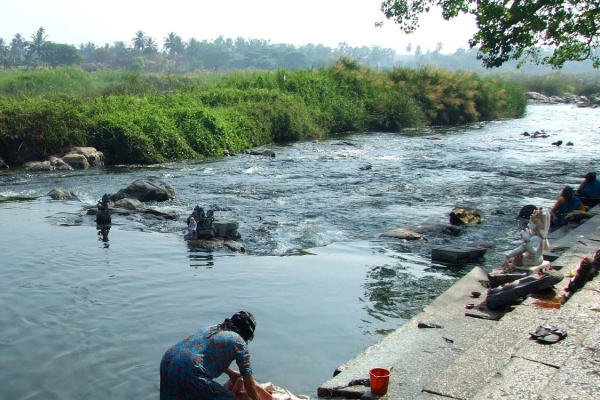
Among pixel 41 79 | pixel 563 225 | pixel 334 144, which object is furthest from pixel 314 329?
pixel 41 79

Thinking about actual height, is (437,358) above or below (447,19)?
below

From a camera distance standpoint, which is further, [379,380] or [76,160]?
[76,160]

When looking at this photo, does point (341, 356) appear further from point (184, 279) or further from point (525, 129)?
point (525, 129)

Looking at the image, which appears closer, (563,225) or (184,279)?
(184,279)

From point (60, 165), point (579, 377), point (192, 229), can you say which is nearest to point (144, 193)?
point (192, 229)

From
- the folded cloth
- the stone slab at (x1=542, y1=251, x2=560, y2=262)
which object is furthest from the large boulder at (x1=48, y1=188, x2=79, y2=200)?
the folded cloth

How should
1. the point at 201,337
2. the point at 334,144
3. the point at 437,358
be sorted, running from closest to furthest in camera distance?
the point at 201,337, the point at 437,358, the point at 334,144

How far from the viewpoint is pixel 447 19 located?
21969 mm

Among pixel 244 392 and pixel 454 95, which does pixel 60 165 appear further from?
pixel 454 95

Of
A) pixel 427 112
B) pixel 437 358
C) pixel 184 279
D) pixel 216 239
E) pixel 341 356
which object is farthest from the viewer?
pixel 427 112

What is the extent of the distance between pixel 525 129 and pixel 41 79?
31.0 metres

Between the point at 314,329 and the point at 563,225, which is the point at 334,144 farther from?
the point at 314,329

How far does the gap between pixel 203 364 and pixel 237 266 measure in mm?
5920

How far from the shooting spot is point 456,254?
11492mm
